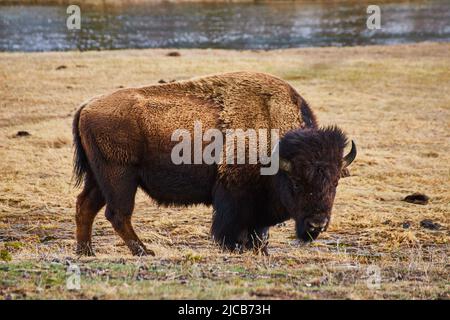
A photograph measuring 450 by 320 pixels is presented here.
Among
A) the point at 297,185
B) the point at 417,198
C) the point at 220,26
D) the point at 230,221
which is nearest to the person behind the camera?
the point at 297,185

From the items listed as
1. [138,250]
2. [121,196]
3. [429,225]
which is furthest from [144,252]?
[429,225]

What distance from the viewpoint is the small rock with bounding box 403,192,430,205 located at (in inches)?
408

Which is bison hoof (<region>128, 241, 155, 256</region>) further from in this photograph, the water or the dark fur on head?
the water

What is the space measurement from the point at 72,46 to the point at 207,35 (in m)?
6.57

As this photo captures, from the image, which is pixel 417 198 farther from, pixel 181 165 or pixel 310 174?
pixel 181 165

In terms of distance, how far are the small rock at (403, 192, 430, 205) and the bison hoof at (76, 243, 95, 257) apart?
4.53m

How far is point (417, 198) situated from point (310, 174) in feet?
12.7

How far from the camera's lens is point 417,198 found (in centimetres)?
1043

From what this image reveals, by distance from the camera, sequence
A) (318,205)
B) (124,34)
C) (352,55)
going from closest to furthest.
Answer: (318,205), (352,55), (124,34)

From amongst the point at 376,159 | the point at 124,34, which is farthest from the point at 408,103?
the point at 124,34

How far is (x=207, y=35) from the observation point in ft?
110

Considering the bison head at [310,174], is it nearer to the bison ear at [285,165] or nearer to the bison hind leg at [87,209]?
the bison ear at [285,165]

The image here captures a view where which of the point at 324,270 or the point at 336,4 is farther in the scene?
the point at 336,4

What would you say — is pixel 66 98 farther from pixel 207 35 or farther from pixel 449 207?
pixel 207 35
